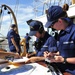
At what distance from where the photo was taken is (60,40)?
265 cm

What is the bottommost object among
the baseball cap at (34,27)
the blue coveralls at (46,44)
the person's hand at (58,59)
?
the person's hand at (58,59)

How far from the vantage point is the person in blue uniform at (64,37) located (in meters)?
2.57

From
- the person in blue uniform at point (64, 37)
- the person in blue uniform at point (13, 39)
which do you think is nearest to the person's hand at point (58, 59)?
the person in blue uniform at point (64, 37)

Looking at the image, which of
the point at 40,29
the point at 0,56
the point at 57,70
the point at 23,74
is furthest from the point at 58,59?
the point at 0,56

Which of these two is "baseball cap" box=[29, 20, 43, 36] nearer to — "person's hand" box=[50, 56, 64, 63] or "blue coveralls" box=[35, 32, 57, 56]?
"blue coveralls" box=[35, 32, 57, 56]

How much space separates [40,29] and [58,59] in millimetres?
1395

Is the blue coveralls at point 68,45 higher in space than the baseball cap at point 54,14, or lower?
lower

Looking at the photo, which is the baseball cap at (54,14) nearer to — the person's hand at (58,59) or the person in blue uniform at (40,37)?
the person's hand at (58,59)

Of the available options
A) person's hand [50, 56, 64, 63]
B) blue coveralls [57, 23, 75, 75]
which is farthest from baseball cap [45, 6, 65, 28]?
person's hand [50, 56, 64, 63]

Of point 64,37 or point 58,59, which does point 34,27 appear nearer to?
point 64,37

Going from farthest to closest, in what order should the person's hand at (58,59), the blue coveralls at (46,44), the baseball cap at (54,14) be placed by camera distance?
the blue coveralls at (46,44)
the baseball cap at (54,14)
the person's hand at (58,59)

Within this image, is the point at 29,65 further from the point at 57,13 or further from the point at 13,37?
the point at 13,37

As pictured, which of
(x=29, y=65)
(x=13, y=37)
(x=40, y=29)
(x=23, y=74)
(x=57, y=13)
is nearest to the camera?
(x=57, y=13)

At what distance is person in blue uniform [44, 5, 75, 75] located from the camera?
2.57 metres
